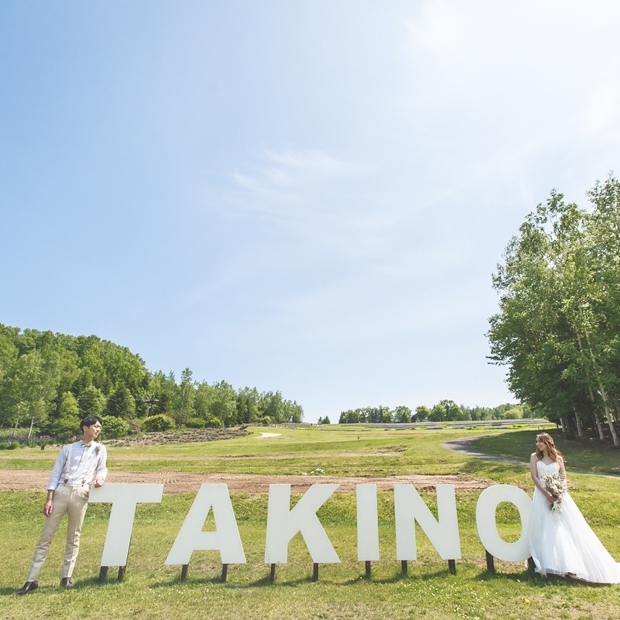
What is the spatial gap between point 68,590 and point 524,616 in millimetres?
6910

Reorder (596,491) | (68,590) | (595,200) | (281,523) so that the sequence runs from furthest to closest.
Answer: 1. (595,200)
2. (596,491)
3. (281,523)
4. (68,590)

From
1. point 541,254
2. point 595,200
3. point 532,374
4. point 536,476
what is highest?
point 595,200

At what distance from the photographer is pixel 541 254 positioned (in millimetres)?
33375

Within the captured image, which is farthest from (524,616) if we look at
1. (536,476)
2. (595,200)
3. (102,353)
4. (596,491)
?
(102,353)

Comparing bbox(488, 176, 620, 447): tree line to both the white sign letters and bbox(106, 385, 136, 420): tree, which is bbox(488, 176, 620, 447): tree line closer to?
the white sign letters

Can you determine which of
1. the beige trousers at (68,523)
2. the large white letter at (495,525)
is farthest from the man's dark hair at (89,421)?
the large white letter at (495,525)

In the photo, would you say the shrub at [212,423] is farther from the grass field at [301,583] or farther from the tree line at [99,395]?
the grass field at [301,583]

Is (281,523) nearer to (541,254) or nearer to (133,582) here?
(133,582)

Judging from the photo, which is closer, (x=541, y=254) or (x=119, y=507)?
(x=119, y=507)

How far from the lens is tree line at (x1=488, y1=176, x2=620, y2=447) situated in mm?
28812

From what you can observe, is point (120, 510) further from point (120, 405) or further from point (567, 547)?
point (120, 405)

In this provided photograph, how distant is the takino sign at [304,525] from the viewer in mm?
7141

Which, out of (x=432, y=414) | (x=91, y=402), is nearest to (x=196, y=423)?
(x=91, y=402)

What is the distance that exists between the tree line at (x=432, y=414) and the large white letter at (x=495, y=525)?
145 metres
